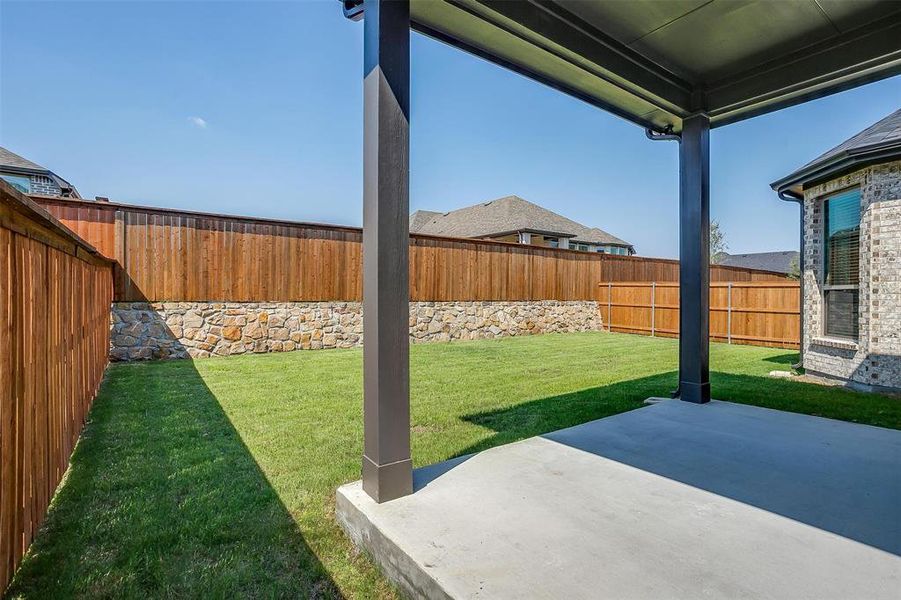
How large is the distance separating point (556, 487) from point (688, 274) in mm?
3002

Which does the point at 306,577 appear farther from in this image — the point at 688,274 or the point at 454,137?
the point at 454,137

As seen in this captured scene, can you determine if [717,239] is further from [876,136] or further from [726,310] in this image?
[876,136]

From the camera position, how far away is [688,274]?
4.52 metres

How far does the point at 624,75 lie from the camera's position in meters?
3.71

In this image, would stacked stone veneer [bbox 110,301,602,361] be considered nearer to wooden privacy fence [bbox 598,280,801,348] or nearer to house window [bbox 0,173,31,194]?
wooden privacy fence [bbox 598,280,801,348]

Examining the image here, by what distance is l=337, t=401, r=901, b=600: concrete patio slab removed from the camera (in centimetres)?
167

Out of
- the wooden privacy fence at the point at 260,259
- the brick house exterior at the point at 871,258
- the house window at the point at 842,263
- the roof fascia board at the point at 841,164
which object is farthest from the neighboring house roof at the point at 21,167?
the house window at the point at 842,263

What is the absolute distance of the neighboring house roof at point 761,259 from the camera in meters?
35.5

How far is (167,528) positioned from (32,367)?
1.09 metres

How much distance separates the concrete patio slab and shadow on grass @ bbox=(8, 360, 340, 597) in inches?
17.6

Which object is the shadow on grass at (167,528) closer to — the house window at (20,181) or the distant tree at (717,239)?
the house window at (20,181)

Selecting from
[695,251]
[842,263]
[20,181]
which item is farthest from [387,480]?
[20,181]

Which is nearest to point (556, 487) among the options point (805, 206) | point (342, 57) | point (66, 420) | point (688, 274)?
point (688, 274)

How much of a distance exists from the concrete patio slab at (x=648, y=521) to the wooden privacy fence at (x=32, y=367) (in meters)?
1.42
